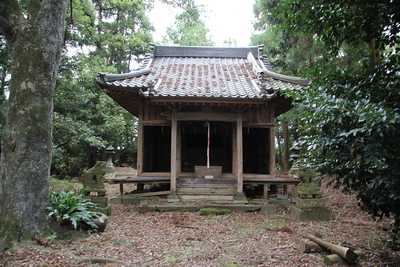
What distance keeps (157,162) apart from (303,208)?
7.59m

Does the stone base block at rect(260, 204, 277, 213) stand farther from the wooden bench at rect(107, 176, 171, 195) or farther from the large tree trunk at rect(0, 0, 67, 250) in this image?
the large tree trunk at rect(0, 0, 67, 250)

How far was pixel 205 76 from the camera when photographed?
10.9 meters

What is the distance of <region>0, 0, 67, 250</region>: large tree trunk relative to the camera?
14.0 ft

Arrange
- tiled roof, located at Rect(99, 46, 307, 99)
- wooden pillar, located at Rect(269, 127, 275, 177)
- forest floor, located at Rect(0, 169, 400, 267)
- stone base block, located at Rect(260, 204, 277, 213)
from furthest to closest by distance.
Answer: wooden pillar, located at Rect(269, 127, 275, 177) < tiled roof, located at Rect(99, 46, 307, 99) < stone base block, located at Rect(260, 204, 277, 213) < forest floor, located at Rect(0, 169, 400, 267)

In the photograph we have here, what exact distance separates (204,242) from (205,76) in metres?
7.04

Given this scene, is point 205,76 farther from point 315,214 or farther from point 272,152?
point 315,214

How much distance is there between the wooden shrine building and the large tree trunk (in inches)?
143

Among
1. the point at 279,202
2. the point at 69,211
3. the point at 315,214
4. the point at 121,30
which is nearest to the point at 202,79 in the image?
the point at 279,202

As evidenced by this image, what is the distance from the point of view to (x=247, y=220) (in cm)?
734

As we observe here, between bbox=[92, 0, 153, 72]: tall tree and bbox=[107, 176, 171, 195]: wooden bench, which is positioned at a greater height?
bbox=[92, 0, 153, 72]: tall tree

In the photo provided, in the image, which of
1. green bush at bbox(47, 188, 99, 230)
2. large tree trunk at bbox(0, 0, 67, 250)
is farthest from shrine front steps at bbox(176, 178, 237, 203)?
large tree trunk at bbox(0, 0, 67, 250)

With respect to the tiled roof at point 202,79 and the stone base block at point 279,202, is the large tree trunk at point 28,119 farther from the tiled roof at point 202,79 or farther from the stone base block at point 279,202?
the stone base block at point 279,202

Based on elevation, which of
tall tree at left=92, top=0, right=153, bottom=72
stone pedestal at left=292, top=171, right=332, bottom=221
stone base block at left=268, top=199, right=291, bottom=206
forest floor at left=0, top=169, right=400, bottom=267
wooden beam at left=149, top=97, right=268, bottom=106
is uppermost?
tall tree at left=92, top=0, right=153, bottom=72

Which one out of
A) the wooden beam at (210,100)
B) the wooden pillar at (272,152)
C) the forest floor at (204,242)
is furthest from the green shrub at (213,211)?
the wooden beam at (210,100)
